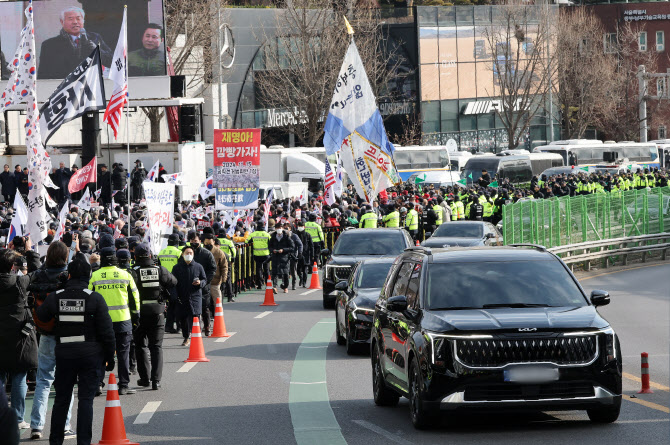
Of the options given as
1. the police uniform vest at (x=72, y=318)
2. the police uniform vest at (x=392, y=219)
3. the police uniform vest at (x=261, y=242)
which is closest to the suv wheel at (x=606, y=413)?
the police uniform vest at (x=72, y=318)

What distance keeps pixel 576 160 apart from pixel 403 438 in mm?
65824

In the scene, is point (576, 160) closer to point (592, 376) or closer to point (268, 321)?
point (268, 321)

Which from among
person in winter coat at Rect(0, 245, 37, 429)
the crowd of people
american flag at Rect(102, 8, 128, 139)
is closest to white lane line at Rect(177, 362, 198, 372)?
the crowd of people

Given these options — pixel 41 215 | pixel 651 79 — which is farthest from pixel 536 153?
pixel 41 215

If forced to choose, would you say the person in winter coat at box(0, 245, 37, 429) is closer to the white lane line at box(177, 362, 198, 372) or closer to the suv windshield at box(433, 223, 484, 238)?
the white lane line at box(177, 362, 198, 372)

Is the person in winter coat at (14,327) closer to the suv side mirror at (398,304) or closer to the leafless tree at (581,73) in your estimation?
the suv side mirror at (398,304)

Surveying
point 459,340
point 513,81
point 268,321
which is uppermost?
point 513,81

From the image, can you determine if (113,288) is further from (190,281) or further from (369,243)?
(369,243)

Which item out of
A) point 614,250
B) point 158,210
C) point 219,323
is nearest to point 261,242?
point 158,210

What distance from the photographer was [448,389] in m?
9.70

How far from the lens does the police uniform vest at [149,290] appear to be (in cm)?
1391

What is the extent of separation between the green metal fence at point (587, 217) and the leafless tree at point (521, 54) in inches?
1459

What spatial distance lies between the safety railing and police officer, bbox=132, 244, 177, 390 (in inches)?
744

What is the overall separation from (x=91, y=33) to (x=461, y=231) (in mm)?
25934
